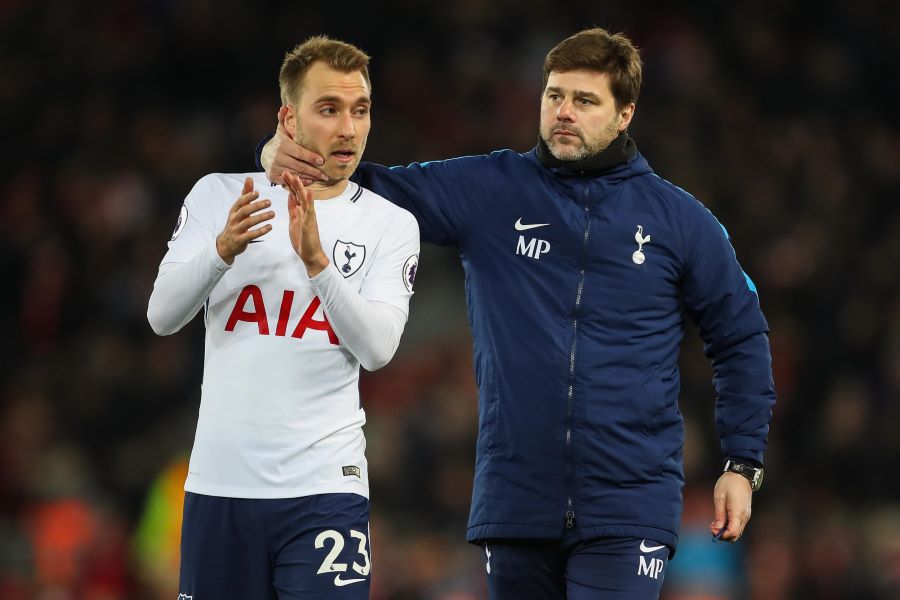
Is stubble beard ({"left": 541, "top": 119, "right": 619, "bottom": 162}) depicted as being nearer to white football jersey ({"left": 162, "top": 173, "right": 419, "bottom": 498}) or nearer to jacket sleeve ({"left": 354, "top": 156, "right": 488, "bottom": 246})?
jacket sleeve ({"left": 354, "top": 156, "right": 488, "bottom": 246})

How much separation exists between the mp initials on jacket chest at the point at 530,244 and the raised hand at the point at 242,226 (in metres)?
1.09

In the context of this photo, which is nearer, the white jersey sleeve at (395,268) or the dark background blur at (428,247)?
the white jersey sleeve at (395,268)

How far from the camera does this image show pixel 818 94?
1224 centimetres

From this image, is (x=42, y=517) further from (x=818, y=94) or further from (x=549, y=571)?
(x=818, y=94)

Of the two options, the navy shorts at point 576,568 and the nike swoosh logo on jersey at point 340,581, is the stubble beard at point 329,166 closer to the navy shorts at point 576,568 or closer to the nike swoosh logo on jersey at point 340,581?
the nike swoosh logo on jersey at point 340,581

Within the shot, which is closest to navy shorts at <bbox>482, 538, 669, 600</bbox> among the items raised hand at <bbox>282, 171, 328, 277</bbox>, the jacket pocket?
the jacket pocket

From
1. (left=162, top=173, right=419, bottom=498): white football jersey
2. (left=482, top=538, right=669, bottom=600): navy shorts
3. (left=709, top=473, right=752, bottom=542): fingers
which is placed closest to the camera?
(left=162, top=173, right=419, bottom=498): white football jersey

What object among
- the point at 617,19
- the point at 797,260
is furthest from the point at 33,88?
the point at 797,260

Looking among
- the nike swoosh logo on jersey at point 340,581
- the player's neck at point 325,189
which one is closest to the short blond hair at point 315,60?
the player's neck at point 325,189

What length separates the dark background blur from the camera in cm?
895

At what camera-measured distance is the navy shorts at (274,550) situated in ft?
13.4

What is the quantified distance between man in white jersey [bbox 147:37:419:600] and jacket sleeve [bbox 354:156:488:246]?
1.64 feet

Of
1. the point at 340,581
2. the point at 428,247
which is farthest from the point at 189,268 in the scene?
the point at 428,247

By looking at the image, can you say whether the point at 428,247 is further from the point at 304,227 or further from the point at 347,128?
the point at 304,227
